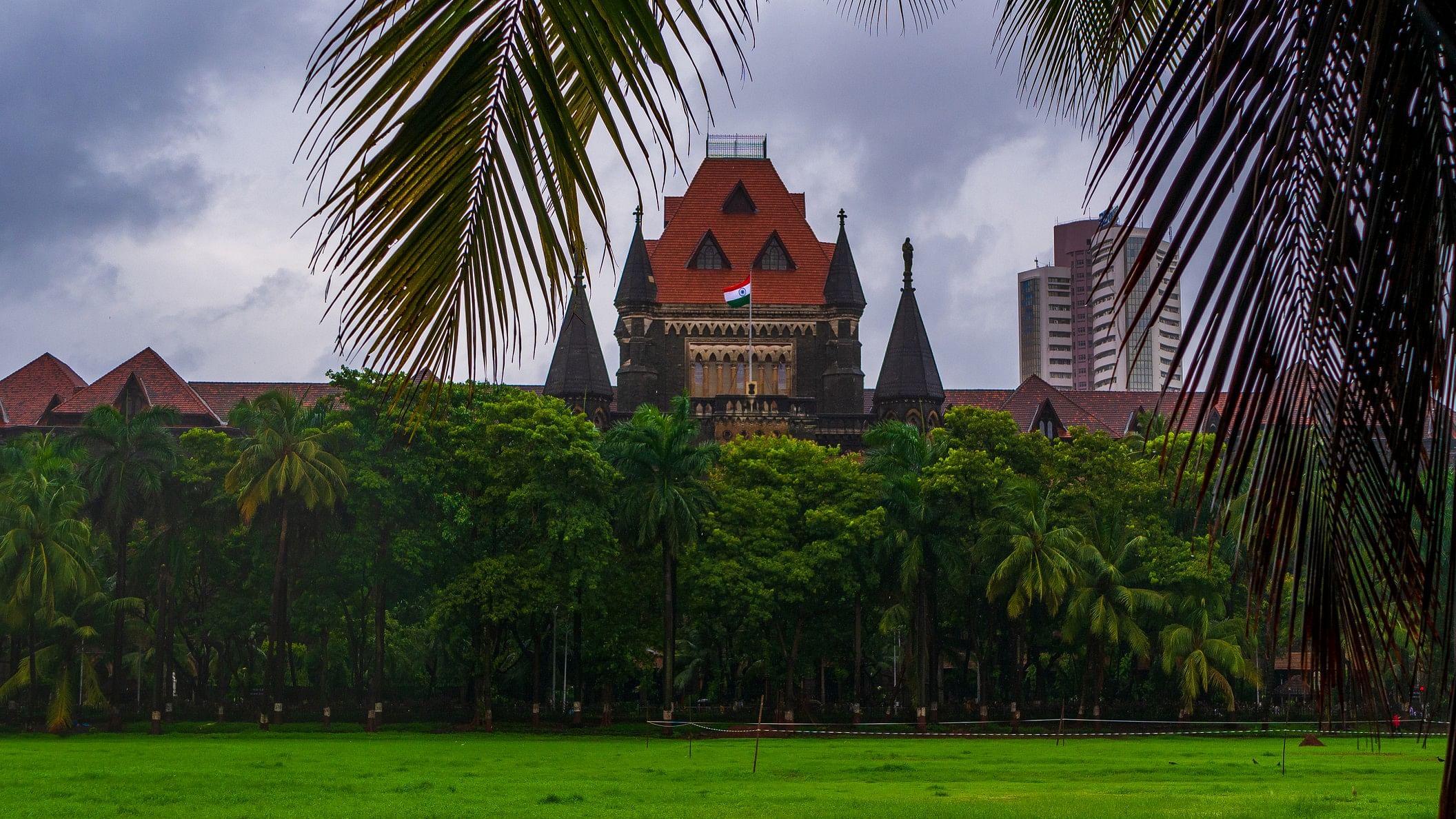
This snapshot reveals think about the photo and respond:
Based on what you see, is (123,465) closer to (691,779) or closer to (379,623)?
(379,623)

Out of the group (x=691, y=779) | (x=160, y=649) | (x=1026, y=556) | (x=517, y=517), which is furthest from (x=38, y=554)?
(x=1026, y=556)

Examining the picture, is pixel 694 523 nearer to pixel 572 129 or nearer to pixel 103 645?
pixel 103 645

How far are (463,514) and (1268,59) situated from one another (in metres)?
46.7

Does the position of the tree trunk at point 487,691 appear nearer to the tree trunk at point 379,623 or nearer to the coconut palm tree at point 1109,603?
the tree trunk at point 379,623

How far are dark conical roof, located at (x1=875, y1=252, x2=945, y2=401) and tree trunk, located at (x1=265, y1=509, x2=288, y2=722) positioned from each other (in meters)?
37.6

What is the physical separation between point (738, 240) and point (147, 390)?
30.5 meters

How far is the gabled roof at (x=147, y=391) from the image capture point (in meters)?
79.4

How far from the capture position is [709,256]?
81750 millimetres

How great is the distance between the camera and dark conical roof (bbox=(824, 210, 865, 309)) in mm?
79562

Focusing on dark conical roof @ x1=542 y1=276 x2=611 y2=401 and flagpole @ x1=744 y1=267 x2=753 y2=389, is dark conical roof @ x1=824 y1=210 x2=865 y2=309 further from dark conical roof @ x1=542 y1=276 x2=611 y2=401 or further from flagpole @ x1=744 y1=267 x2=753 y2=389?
dark conical roof @ x1=542 y1=276 x2=611 y2=401

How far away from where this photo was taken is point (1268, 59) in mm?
2910

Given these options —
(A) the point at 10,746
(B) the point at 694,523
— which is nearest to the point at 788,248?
(B) the point at 694,523

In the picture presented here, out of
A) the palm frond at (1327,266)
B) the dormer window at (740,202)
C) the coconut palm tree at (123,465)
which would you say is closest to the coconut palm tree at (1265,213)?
the palm frond at (1327,266)

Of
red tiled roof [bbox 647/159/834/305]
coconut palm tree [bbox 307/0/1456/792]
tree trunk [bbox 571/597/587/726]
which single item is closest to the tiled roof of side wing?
red tiled roof [bbox 647/159/834/305]
